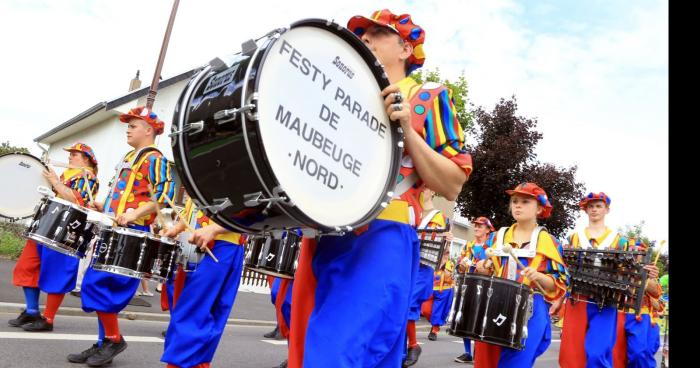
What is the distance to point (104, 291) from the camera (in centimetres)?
482

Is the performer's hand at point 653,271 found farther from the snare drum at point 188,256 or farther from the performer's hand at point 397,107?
the performer's hand at point 397,107

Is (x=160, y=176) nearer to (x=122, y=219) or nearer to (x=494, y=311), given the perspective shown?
(x=122, y=219)

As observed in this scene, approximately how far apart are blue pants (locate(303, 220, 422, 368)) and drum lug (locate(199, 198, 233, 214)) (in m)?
0.46

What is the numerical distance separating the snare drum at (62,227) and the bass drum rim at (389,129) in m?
3.84

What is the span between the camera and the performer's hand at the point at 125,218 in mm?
4801

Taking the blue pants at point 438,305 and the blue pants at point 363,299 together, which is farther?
the blue pants at point 438,305

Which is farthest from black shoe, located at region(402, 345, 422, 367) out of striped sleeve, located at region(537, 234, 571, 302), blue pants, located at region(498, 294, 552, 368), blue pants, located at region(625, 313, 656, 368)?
striped sleeve, located at region(537, 234, 571, 302)

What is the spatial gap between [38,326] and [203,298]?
2733 mm

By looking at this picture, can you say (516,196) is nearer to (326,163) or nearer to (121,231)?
(121,231)

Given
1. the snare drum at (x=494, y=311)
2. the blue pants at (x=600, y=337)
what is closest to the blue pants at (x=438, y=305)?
the blue pants at (x=600, y=337)

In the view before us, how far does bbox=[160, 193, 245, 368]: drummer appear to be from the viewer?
159 inches

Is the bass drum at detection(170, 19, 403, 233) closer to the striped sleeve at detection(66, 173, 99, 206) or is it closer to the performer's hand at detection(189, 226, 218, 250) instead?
the performer's hand at detection(189, 226, 218, 250)

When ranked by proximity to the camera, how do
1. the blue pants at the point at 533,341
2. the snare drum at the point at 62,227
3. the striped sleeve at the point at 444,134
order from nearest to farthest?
1. the striped sleeve at the point at 444,134
2. the blue pants at the point at 533,341
3. the snare drum at the point at 62,227
